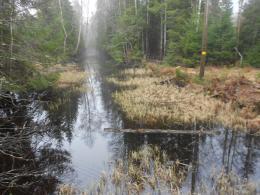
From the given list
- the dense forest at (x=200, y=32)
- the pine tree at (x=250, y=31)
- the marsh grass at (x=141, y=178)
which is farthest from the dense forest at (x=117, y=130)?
the pine tree at (x=250, y=31)

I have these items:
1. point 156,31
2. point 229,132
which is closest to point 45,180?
point 229,132

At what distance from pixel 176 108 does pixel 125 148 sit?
4.07 m

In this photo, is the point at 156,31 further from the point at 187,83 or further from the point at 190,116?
the point at 190,116

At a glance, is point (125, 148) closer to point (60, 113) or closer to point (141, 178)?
point (141, 178)

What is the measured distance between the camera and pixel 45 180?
562 cm

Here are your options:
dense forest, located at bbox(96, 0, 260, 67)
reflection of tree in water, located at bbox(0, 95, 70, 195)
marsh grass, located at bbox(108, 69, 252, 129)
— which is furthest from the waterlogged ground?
dense forest, located at bbox(96, 0, 260, 67)

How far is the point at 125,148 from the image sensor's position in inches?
288

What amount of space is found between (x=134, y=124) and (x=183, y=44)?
434 inches

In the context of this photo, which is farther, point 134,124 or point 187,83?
point 187,83

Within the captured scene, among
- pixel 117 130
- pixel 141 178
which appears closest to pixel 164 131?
pixel 117 130

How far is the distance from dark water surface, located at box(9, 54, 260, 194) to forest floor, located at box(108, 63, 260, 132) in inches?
32.4

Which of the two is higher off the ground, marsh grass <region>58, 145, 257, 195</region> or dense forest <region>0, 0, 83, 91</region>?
dense forest <region>0, 0, 83, 91</region>

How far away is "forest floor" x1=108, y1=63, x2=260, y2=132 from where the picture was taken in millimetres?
8922

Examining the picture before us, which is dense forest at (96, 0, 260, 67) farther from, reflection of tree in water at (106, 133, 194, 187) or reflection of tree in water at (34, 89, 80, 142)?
reflection of tree in water at (34, 89, 80, 142)
